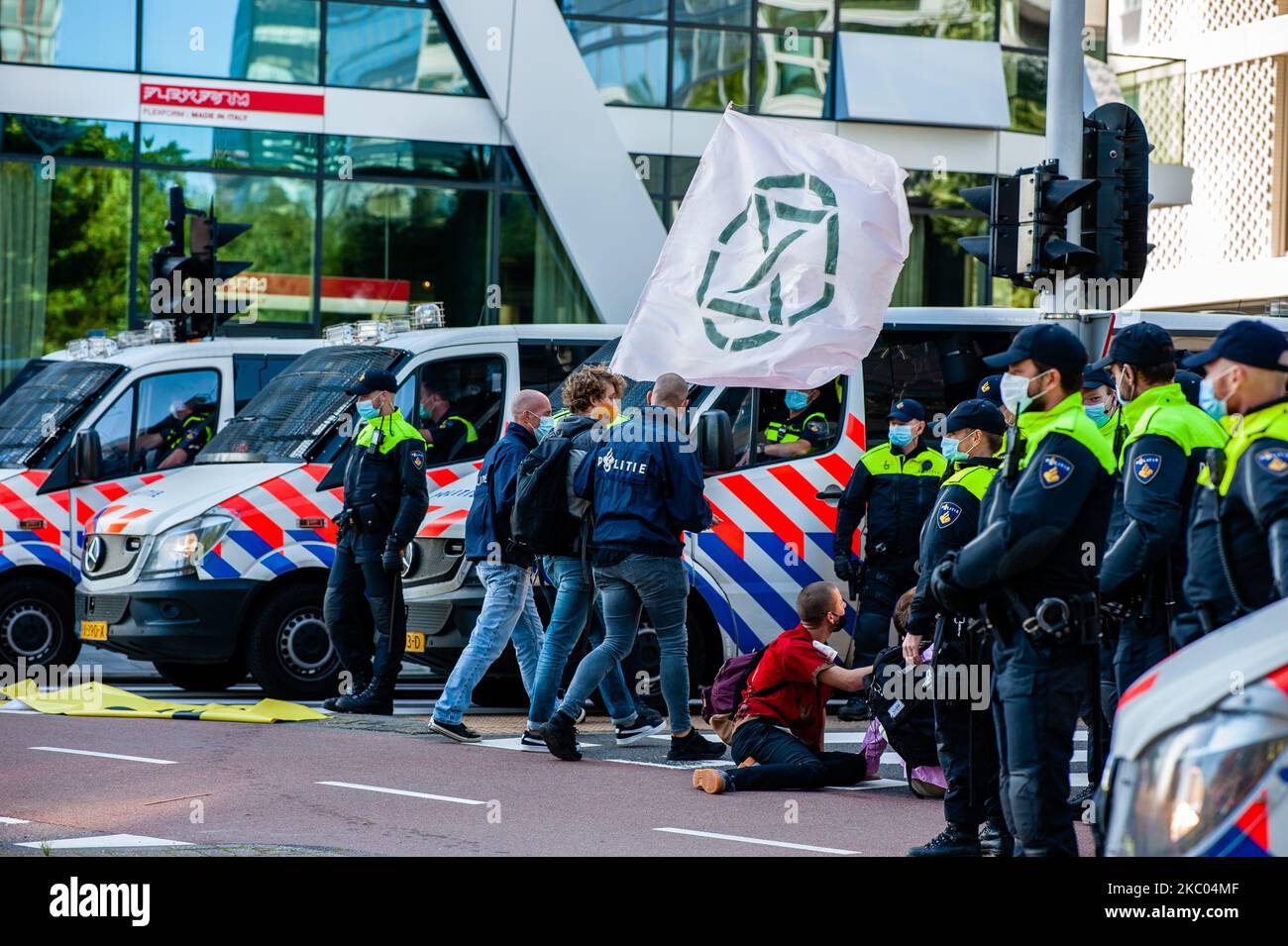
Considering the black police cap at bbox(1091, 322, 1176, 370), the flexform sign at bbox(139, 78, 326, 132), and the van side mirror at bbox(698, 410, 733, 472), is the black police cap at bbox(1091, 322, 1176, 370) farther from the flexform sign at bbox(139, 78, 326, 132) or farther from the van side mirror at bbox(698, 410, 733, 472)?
the flexform sign at bbox(139, 78, 326, 132)

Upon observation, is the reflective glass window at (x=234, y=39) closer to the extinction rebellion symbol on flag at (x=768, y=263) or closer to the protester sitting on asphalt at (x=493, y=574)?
the protester sitting on asphalt at (x=493, y=574)

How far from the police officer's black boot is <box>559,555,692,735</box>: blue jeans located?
204 cm

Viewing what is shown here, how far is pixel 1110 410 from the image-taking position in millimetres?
10609

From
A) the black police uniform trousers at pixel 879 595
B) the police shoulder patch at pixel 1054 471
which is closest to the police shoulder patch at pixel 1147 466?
the police shoulder patch at pixel 1054 471

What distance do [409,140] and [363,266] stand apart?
1.61 meters

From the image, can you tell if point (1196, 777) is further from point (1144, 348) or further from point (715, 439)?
point (715, 439)

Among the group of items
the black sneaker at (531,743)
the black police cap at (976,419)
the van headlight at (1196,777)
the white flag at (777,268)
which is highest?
the white flag at (777,268)

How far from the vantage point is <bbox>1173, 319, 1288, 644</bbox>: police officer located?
18.4 ft

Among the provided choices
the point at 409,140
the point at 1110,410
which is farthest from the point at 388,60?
the point at 1110,410

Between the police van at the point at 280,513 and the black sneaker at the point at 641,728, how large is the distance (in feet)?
5.90

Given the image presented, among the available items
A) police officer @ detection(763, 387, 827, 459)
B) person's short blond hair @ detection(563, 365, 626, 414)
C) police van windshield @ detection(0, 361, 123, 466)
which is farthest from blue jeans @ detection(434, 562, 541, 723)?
police van windshield @ detection(0, 361, 123, 466)

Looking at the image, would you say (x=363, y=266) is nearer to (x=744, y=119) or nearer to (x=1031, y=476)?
(x=744, y=119)

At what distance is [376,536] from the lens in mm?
11766

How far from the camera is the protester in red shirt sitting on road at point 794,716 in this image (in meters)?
9.10
